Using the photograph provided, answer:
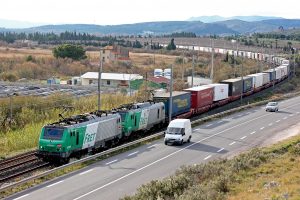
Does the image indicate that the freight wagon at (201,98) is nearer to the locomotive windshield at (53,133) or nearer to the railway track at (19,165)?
the railway track at (19,165)

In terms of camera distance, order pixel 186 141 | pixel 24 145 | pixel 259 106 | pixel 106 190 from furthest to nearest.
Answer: pixel 259 106 → pixel 186 141 → pixel 24 145 → pixel 106 190

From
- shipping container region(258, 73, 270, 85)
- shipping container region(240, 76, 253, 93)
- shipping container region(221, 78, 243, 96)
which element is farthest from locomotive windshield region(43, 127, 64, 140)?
shipping container region(258, 73, 270, 85)

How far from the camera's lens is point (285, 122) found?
51312 millimetres

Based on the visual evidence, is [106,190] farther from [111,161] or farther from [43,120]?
[43,120]

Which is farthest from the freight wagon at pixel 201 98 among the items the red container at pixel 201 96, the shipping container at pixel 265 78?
the shipping container at pixel 265 78

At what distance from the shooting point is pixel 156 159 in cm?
3169

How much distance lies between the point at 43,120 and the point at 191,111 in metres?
16.1

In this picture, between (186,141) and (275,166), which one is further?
(186,141)

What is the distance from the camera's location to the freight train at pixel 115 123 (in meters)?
28.5

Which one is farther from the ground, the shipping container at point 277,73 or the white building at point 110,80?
the shipping container at point 277,73

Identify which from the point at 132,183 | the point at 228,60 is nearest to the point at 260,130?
the point at 132,183

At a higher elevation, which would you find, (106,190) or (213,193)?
(213,193)

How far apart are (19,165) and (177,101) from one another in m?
22.2

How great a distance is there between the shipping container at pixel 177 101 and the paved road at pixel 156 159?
2.84 m
